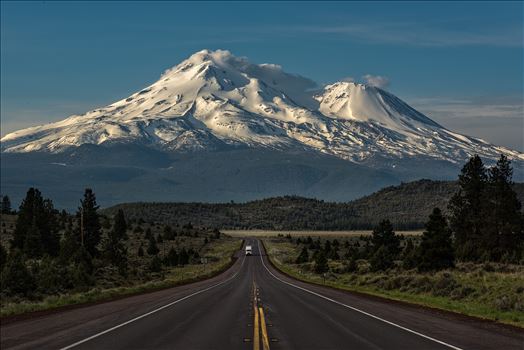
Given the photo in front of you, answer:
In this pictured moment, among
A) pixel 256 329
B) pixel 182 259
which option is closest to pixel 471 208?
pixel 182 259

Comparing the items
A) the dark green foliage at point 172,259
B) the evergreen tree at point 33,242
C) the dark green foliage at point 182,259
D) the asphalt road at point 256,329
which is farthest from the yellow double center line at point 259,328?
the dark green foliage at point 182,259

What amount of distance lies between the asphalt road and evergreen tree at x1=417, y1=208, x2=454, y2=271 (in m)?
23.1

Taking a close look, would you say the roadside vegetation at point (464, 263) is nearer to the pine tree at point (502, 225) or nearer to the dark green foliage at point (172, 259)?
the pine tree at point (502, 225)

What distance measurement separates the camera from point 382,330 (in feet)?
71.2

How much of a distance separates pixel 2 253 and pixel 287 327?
3911cm

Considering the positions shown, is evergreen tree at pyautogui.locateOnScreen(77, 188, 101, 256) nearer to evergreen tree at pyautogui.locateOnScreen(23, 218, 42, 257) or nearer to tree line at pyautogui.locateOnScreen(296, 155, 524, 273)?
evergreen tree at pyautogui.locateOnScreen(23, 218, 42, 257)

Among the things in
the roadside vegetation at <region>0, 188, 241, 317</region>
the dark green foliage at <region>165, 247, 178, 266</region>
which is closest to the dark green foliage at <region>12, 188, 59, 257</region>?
the roadside vegetation at <region>0, 188, 241, 317</region>

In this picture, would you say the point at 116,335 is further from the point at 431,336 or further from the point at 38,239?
the point at 38,239

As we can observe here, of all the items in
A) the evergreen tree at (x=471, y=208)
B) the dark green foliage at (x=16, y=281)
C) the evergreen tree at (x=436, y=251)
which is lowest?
the dark green foliage at (x=16, y=281)

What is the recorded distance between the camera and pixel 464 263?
5991 cm

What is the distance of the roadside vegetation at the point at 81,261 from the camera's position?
38.1 m

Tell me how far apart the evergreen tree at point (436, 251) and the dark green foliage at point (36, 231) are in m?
41.7

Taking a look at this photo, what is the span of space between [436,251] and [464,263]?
7427mm

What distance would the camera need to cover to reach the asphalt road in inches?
739
